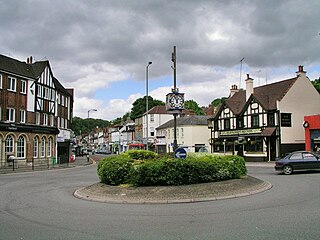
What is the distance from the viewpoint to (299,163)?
22531 millimetres

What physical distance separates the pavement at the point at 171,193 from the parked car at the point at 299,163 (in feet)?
30.8

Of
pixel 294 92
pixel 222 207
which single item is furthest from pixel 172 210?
pixel 294 92

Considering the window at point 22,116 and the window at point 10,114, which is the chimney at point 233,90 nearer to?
the window at point 22,116

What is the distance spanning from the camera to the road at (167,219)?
→ 295 inches

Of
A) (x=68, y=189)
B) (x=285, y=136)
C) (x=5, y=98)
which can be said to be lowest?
(x=68, y=189)

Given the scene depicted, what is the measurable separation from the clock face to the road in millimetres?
5188

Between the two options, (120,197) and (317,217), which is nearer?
(317,217)

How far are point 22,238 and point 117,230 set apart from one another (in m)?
2.09

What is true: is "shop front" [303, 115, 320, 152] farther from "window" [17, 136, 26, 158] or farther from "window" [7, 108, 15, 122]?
"window" [7, 108, 15, 122]

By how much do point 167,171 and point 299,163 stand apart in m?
12.7

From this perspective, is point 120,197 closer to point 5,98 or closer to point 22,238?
point 22,238

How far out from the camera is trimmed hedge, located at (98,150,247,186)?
13.6m

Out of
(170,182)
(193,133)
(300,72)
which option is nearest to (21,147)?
(170,182)

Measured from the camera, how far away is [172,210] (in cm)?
1053
